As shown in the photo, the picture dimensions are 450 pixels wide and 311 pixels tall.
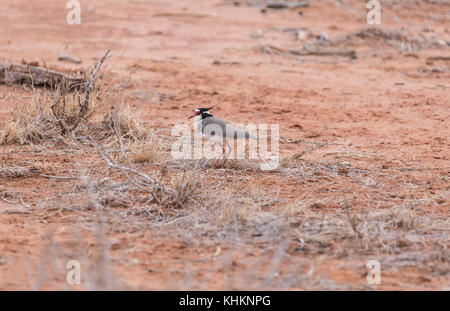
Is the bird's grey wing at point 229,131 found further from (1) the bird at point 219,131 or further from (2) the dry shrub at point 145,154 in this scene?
(2) the dry shrub at point 145,154

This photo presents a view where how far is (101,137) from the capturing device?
18.8 feet

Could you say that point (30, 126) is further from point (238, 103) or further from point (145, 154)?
point (238, 103)

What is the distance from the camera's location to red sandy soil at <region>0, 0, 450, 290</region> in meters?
3.34

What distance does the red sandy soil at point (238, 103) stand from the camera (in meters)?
3.34

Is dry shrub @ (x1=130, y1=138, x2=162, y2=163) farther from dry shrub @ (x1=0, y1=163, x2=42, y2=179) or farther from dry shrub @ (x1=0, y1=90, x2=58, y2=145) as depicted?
dry shrub @ (x1=0, y1=90, x2=58, y2=145)

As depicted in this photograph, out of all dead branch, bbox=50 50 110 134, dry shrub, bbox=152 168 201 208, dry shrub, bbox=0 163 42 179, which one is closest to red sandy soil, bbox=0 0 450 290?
dry shrub, bbox=0 163 42 179

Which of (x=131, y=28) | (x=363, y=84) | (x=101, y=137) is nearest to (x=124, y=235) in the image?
(x=101, y=137)

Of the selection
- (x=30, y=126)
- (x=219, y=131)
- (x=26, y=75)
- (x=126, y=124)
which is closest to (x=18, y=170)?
(x=30, y=126)

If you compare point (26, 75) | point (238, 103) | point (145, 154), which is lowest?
point (145, 154)

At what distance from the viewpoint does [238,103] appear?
292 inches

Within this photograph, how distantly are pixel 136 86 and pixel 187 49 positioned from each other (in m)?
2.77

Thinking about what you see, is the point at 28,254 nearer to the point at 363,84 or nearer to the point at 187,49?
the point at 363,84

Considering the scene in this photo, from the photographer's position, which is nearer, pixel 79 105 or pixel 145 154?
pixel 145 154

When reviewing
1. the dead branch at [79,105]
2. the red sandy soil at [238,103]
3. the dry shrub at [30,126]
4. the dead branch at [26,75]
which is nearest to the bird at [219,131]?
the red sandy soil at [238,103]
